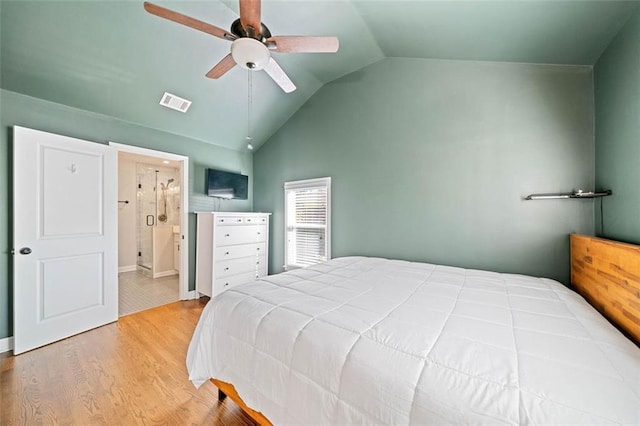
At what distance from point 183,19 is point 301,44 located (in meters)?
0.75

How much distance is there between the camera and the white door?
2170 mm

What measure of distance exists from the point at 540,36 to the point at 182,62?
3.23m

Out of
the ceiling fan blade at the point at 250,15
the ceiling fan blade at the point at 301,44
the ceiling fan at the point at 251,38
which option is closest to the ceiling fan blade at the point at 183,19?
the ceiling fan at the point at 251,38

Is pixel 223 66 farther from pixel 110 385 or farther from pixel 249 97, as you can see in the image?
pixel 110 385

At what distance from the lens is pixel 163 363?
1.99 metres

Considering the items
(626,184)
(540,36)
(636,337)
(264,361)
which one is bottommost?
(264,361)

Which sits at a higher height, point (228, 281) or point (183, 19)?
point (183, 19)

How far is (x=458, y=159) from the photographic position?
2.40m

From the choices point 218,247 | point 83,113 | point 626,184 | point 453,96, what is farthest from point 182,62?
point 626,184

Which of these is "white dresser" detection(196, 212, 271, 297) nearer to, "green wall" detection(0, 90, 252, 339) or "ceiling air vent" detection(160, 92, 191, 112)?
"green wall" detection(0, 90, 252, 339)

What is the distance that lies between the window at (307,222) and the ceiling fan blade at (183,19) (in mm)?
2064

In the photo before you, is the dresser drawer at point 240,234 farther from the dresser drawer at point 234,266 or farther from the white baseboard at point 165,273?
the white baseboard at point 165,273

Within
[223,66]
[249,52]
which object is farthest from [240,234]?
[249,52]

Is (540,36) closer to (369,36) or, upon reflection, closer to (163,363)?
(369,36)
